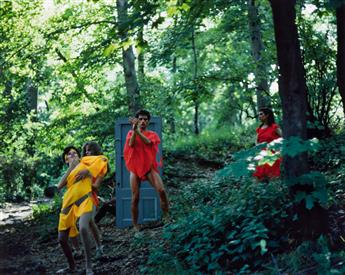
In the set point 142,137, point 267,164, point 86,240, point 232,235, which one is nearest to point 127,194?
point 142,137

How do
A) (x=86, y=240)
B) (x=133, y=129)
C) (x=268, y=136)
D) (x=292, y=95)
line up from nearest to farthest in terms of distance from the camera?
(x=292, y=95) < (x=86, y=240) < (x=133, y=129) < (x=268, y=136)

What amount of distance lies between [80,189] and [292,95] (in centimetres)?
334

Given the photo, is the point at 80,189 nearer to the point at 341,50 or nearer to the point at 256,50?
the point at 341,50

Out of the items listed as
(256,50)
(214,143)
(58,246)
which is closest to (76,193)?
(58,246)

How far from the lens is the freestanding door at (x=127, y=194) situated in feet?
35.9

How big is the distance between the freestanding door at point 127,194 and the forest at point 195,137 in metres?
0.35

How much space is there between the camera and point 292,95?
6074mm

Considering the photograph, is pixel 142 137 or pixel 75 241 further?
pixel 142 137

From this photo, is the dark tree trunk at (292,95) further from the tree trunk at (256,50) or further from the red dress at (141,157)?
the tree trunk at (256,50)

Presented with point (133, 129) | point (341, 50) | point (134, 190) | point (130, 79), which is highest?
point (130, 79)

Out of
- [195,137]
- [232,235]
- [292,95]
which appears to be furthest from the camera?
[195,137]

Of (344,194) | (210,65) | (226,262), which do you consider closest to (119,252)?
(226,262)

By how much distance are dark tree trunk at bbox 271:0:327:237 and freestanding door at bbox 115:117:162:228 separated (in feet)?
16.3

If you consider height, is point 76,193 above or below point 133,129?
below
